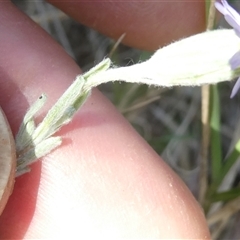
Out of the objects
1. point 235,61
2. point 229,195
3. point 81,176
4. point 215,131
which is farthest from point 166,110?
point 235,61

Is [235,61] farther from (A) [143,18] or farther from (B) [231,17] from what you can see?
(A) [143,18]

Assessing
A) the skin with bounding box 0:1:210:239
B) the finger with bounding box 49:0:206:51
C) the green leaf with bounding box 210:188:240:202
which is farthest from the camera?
the finger with bounding box 49:0:206:51

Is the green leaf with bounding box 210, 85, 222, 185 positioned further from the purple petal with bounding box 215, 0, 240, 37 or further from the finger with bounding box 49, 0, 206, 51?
the purple petal with bounding box 215, 0, 240, 37

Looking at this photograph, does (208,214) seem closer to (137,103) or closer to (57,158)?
(137,103)

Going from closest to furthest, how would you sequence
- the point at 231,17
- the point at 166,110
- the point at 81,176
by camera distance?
Answer: the point at 231,17, the point at 81,176, the point at 166,110

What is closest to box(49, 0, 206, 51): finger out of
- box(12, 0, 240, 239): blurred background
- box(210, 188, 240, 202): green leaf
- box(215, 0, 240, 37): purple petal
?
box(12, 0, 240, 239): blurred background

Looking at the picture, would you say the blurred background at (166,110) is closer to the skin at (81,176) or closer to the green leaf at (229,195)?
the green leaf at (229,195)

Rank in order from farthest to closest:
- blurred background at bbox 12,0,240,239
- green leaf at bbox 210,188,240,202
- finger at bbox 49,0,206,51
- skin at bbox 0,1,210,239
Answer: blurred background at bbox 12,0,240,239, finger at bbox 49,0,206,51, green leaf at bbox 210,188,240,202, skin at bbox 0,1,210,239
